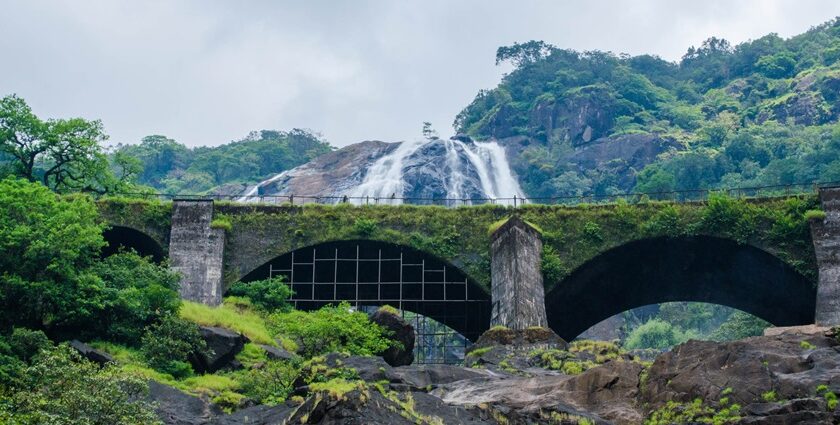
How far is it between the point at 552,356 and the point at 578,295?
10874 mm

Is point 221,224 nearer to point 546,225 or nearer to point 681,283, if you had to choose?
point 546,225

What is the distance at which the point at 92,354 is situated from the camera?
29969 mm

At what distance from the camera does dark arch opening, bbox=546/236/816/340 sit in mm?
41344

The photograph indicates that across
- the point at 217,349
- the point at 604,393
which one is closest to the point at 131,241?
the point at 217,349

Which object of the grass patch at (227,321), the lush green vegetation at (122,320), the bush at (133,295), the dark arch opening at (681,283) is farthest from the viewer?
the dark arch opening at (681,283)

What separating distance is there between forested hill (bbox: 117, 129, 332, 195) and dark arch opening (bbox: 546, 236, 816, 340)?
62831mm

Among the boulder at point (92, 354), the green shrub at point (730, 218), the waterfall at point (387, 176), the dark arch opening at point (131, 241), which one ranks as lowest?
the boulder at point (92, 354)

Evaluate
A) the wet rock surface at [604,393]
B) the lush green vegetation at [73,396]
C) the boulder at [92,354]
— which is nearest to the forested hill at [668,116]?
the wet rock surface at [604,393]

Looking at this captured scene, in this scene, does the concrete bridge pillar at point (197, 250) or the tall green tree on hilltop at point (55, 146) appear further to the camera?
the tall green tree on hilltop at point (55, 146)

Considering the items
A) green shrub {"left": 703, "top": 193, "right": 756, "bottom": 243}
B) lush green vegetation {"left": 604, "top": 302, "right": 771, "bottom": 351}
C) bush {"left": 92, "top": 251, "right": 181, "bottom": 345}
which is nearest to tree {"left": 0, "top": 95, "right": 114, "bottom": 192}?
bush {"left": 92, "top": 251, "right": 181, "bottom": 345}

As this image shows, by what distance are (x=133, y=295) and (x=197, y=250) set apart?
843 centimetres

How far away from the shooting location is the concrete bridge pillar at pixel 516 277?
38.2 m

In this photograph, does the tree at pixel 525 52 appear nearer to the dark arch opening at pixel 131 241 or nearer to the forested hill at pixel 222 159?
the forested hill at pixel 222 159

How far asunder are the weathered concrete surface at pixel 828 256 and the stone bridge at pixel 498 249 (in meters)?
0.08
